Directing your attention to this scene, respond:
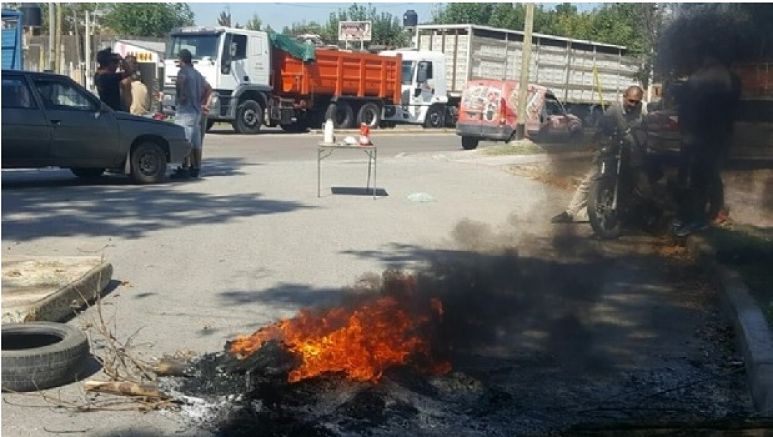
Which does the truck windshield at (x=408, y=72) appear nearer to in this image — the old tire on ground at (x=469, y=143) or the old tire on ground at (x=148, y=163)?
the old tire on ground at (x=469, y=143)

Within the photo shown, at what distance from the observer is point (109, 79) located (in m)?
15.5

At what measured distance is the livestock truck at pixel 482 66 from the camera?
1390 inches

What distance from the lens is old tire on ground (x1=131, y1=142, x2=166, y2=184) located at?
47.4 ft

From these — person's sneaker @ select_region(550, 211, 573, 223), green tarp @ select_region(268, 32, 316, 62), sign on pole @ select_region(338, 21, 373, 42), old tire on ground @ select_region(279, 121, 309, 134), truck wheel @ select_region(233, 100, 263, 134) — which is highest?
sign on pole @ select_region(338, 21, 373, 42)

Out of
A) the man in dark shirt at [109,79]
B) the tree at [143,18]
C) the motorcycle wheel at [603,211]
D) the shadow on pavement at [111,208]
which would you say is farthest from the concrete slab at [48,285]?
the tree at [143,18]

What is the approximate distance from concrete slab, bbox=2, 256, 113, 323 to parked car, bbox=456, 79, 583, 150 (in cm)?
1903

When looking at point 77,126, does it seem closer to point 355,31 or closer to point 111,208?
point 111,208

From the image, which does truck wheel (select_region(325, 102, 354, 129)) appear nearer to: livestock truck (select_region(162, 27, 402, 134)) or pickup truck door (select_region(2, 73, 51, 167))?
livestock truck (select_region(162, 27, 402, 134))

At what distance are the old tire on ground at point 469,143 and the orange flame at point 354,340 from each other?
20674 millimetres

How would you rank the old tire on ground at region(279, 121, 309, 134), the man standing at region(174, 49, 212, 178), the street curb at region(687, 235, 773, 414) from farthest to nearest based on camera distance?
the old tire on ground at region(279, 121, 309, 134)
the man standing at region(174, 49, 212, 178)
the street curb at region(687, 235, 773, 414)

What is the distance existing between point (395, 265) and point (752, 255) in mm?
3485

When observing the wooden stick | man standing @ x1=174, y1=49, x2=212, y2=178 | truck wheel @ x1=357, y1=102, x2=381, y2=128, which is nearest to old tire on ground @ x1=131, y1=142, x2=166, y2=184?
man standing @ x1=174, y1=49, x2=212, y2=178

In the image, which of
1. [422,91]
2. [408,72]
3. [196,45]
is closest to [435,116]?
[422,91]

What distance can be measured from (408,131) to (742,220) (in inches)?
938
